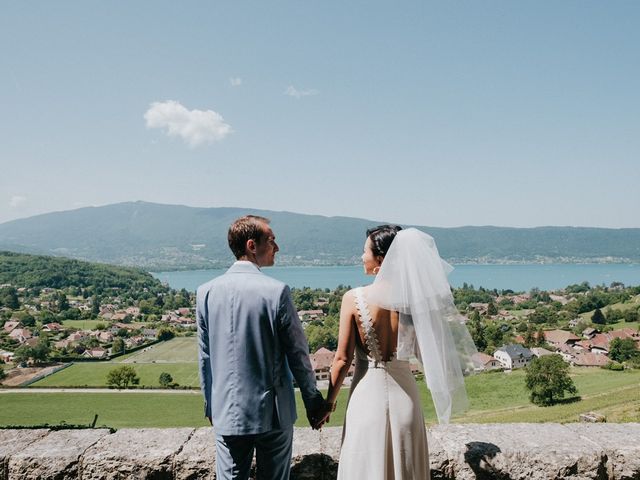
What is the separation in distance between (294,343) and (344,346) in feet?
1.35

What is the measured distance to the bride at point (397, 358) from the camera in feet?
7.62

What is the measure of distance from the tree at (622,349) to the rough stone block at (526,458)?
1362 inches

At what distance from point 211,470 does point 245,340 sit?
3.14 ft

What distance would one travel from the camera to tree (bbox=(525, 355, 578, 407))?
20859 mm

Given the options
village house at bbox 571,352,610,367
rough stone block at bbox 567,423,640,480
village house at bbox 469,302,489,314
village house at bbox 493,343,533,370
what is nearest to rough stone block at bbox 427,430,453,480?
rough stone block at bbox 567,423,640,480

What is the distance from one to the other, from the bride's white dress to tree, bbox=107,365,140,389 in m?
32.7

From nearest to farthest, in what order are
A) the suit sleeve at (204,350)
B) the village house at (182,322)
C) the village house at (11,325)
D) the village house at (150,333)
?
the suit sleeve at (204,350) → the village house at (150,333) → the village house at (11,325) → the village house at (182,322)

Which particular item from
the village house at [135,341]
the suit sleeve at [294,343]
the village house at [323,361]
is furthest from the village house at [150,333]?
the suit sleeve at [294,343]

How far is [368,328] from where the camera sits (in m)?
2.33

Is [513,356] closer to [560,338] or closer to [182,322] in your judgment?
[560,338]

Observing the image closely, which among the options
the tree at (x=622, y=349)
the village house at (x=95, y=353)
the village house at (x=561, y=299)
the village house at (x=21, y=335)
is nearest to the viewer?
the tree at (x=622, y=349)

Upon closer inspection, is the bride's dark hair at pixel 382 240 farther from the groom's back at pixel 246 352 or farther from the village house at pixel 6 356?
the village house at pixel 6 356

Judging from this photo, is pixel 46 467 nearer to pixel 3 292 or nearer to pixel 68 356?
pixel 68 356

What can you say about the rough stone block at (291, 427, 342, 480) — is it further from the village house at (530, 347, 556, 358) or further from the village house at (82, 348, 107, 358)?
the village house at (82, 348, 107, 358)
